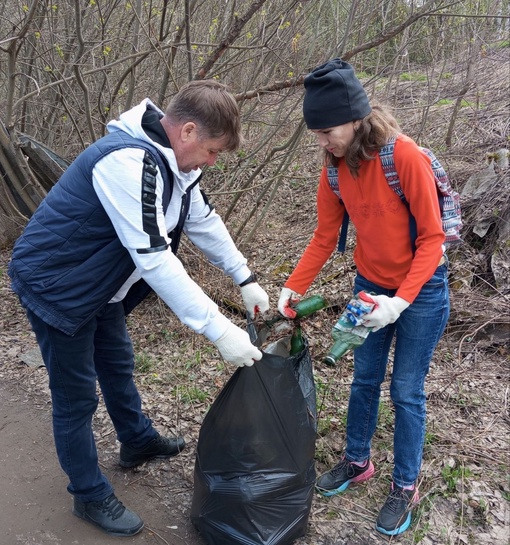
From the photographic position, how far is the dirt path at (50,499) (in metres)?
2.44

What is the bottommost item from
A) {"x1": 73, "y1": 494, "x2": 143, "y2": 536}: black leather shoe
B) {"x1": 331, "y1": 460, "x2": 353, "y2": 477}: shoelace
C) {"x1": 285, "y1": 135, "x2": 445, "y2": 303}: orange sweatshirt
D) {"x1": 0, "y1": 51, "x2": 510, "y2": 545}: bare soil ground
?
{"x1": 0, "y1": 51, "x2": 510, "y2": 545}: bare soil ground

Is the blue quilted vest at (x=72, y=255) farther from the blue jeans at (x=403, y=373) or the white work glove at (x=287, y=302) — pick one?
the blue jeans at (x=403, y=373)

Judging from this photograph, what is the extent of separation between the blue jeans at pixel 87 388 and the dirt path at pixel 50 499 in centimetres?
22

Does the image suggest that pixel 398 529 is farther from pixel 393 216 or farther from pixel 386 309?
pixel 393 216

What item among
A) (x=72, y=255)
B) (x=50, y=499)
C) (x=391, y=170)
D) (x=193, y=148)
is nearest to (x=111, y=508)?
(x=50, y=499)

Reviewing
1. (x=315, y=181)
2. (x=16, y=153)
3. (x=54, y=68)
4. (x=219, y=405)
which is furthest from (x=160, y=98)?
(x=219, y=405)

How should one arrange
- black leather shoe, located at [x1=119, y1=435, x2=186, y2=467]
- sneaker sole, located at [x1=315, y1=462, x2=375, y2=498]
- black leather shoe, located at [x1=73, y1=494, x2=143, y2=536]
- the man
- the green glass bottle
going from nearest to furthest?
the man < the green glass bottle < black leather shoe, located at [x1=73, y1=494, x2=143, y2=536] < sneaker sole, located at [x1=315, y1=462, x2=375, y2=498] < black leather shoe, located at [x1=119, y1=435, x2=186, y2=467]

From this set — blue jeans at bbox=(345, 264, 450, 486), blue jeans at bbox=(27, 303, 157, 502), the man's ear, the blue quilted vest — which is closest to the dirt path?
blue jeans at bbox=(27, 303, 157, 502)

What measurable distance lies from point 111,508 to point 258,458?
2.63 ft

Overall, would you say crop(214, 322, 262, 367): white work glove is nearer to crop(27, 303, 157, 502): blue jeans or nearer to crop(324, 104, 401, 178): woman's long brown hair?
crop(27, 303, 157, 502): blue jeans

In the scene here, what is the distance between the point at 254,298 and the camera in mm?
2512

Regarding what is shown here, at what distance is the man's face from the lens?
1938 mm

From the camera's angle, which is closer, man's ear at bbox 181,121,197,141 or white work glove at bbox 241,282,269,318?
man's ear at bbox 181,121,197,141

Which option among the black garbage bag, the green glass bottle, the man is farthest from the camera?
the green glass bottle
